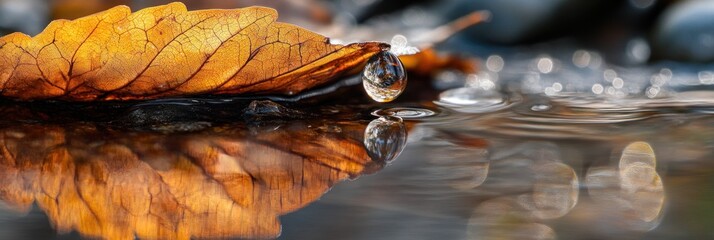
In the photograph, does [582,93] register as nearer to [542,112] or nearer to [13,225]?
[542,112]

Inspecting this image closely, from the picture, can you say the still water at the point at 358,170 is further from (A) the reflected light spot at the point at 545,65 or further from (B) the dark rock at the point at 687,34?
(B) the dark rock at the point at 687,34

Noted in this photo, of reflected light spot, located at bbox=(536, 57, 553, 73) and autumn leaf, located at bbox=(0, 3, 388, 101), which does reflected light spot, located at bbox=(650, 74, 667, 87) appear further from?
autumn leaf, located at bbox=(0, 3, 388, 101)

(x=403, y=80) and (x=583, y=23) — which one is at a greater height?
(x=583, y=23)

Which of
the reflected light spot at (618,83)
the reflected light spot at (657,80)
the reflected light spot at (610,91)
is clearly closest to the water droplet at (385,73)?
the reflected light spot at (610,91)

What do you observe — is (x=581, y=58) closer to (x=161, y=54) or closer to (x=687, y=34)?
(x=687, y=34)

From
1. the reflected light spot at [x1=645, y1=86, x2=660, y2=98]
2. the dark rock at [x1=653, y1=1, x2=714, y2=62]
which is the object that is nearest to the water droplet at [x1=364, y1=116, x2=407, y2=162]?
the reflected light spot at [x1=645, y1=86, x2=660, y2=98]

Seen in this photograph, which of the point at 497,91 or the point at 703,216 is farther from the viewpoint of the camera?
the point at 497,91

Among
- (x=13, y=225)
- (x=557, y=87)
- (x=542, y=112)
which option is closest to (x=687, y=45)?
(x=557, y=87)
